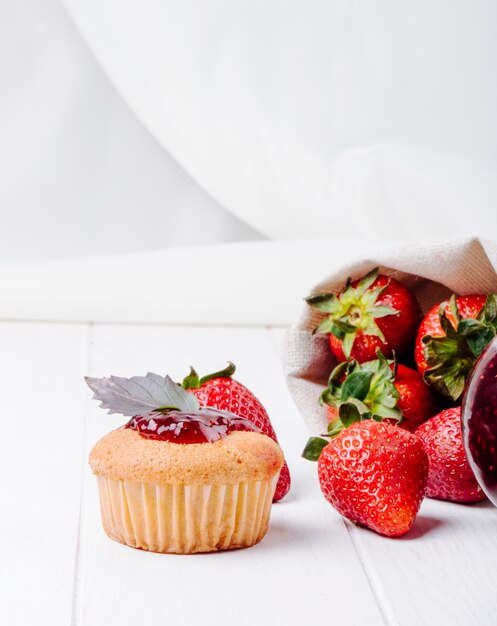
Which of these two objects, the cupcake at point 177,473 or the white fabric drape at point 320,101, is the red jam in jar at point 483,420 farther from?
the white fabric drape at point 320,101

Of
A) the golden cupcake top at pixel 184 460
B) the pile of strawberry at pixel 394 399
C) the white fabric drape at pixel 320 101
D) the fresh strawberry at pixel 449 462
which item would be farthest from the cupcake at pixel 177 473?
the white fabric drape at pixel 320 101

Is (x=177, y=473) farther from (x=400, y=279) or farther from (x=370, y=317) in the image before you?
(x=400, y=279)

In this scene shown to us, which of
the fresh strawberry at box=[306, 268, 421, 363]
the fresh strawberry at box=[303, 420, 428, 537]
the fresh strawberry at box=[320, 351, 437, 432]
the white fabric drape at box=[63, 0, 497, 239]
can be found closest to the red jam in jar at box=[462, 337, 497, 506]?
the fresh strawberry at box=[303, 420, 428, 537]

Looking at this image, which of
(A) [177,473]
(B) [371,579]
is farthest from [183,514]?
(B) [371,579]

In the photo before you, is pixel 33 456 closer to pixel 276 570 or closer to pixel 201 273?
pixel 276 570

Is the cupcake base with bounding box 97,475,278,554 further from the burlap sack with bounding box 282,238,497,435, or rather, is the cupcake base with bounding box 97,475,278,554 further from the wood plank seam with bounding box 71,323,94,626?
the burlap sack with bounding box 282,238,497,435

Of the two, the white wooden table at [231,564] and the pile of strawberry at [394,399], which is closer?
the white wooden table at [231,564]

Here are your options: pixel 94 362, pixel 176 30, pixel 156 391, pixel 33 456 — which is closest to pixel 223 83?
pixel 176 30
